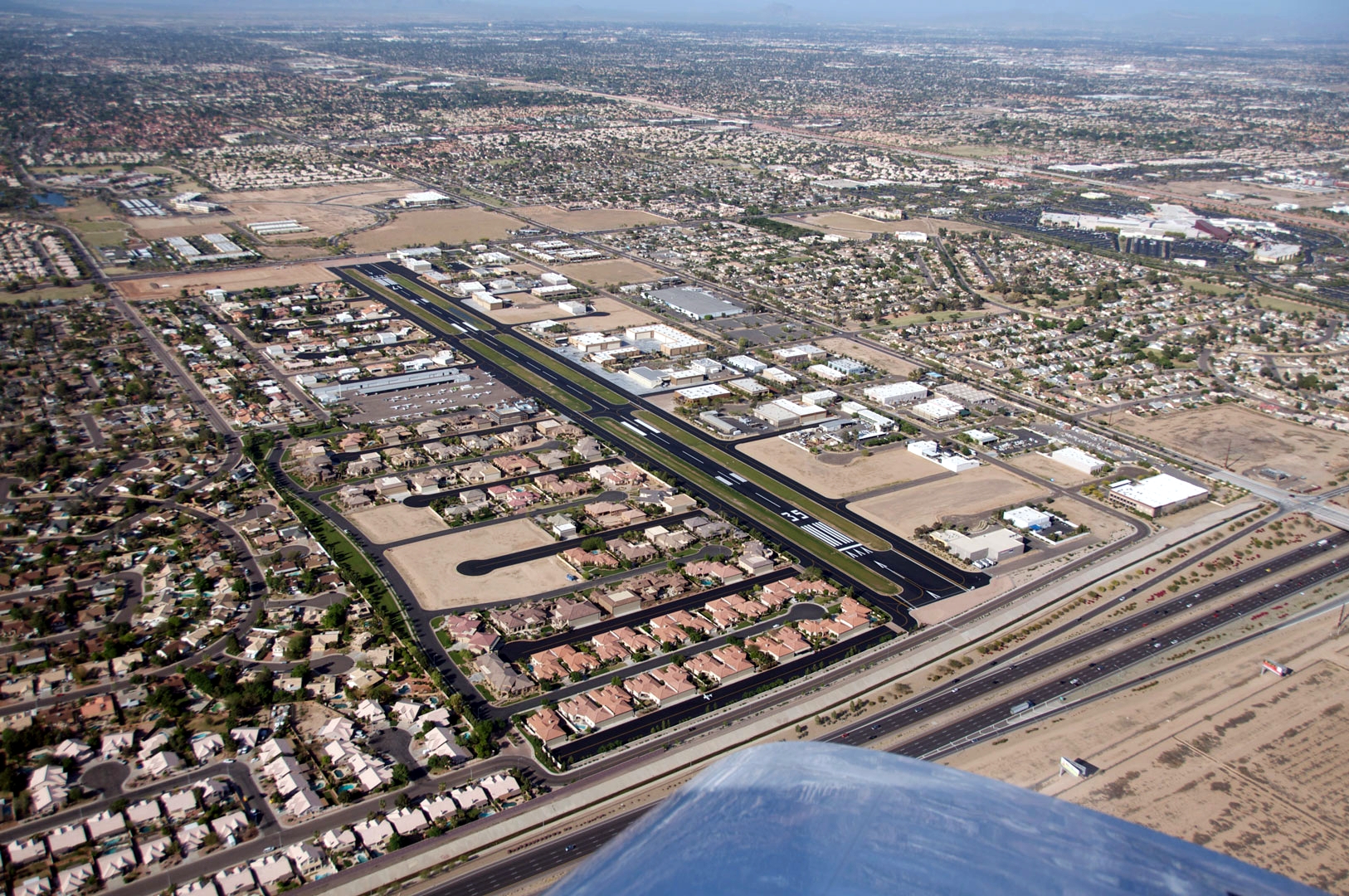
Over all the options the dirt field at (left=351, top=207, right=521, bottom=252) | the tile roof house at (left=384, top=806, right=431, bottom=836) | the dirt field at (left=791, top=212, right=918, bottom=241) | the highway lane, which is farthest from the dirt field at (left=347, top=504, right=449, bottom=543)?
the dirt field at (left=791, top=212, right=918, bottom=241)

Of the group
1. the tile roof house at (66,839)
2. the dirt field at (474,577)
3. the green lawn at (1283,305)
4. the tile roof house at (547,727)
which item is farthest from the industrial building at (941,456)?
the green lawn at (1283,305)

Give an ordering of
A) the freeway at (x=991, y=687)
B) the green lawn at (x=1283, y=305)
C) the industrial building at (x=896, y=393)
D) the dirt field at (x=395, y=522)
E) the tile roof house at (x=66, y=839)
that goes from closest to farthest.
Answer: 1. the tile roof house at (x=66, y=839)
2. the freeway at (x=991, y=687)
3. the dirt field at (x=395, y=522)
4. the industrial building at (x=896, y=393)
5. the green lawn at (x=1283, y=305)

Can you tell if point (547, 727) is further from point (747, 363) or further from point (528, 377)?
point (747, 363)

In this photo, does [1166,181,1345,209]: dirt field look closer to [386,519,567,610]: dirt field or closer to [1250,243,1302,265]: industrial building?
→ [1250,243,1302,265]: industrial building

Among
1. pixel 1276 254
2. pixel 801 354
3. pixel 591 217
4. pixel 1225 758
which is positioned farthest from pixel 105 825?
pixel 1276 254

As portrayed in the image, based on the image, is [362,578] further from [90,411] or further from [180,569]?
[90,411]

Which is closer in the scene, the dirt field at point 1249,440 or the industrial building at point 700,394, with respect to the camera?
the dirt field at point 1249,440

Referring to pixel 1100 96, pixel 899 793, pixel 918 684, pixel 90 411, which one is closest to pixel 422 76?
pixel 1100 96

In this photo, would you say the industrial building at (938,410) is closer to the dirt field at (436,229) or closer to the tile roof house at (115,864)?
the tile roof house at (115,864)
